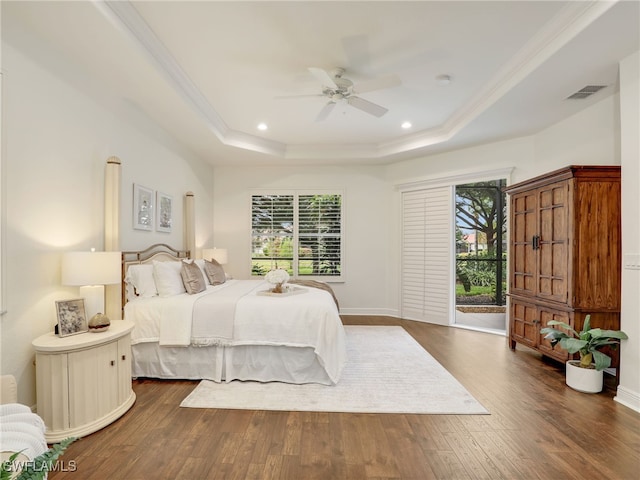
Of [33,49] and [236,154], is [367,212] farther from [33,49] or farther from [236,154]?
[33,49]

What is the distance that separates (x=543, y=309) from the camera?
12.2ft

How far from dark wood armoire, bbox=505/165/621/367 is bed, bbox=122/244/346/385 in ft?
7.65

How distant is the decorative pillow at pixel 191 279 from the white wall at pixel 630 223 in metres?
4.06

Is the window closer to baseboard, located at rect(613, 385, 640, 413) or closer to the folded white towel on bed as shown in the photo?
baseboard, located at rect(613, 385, 640, 413)

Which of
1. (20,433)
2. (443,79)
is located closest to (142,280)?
(20,433)

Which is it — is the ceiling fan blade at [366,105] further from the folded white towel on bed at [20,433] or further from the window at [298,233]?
the folded white towel on bed at [20,433]

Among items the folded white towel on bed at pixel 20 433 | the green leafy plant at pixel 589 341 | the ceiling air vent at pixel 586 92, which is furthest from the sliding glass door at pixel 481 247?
the folded white towel on bed at pixel 20 433

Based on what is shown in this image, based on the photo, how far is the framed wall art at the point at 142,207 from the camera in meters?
3.77

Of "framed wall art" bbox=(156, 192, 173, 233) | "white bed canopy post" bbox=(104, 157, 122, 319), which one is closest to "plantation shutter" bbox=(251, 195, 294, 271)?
"framed wall art" bbox=(156, 192, 173, 233)

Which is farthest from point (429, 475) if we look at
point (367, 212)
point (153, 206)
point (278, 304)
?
point (367, 212)

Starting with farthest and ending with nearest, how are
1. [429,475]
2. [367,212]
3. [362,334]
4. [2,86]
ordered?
[367,212]
[362,334]
[2,86]
[429,475]

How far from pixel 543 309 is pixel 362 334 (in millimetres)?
2304

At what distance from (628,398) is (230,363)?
137 inches

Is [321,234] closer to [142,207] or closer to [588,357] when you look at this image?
[142,207]
